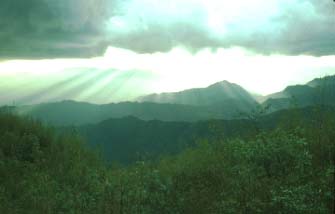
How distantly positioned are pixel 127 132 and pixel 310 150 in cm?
12843

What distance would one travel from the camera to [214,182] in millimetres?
11102

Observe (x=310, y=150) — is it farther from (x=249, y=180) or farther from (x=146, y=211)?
(x=146, y=211)

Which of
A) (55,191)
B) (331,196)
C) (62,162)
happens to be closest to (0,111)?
(62,162)

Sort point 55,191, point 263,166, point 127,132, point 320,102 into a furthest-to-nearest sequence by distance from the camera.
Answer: point 127,132, point 320,102, point 55,191, point 263,166

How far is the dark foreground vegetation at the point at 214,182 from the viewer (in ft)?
30.2

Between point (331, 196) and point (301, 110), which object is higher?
point (301, 110)

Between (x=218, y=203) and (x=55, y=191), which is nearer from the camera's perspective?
(x=218, y=203)

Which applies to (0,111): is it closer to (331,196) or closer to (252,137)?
(252,137)

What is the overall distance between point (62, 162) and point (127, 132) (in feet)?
399

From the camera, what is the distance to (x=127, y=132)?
140m

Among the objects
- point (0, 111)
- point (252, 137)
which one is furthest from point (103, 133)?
point (252, 137)

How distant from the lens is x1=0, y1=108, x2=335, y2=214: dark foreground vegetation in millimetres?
9195

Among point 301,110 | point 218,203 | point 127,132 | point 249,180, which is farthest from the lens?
point 127,132

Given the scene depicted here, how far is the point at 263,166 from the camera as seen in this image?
459 inches
